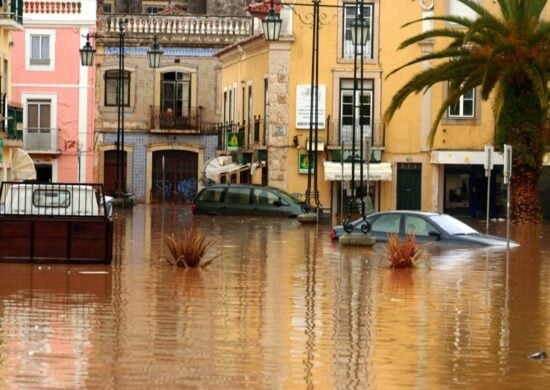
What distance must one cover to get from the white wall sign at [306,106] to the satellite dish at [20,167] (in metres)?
10.6

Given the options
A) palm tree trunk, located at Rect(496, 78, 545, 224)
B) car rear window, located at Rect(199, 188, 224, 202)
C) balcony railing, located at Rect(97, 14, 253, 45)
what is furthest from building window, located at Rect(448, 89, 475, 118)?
balcony railing, located at Rect(97, 14, 253, 45)

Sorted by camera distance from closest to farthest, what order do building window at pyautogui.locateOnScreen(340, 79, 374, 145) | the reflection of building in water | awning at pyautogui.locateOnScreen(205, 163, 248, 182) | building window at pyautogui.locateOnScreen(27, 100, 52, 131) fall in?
the reflection of building in water → building window at pyautogui.locateOnScreen(340, 79, 374, 145) → awning at pyautogui.locateOnScreen(205, 163, 248, 182) → building window at pyautogui.locateOnScreen(27, 100, 52, 131)

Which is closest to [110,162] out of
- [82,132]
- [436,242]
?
[82,132]

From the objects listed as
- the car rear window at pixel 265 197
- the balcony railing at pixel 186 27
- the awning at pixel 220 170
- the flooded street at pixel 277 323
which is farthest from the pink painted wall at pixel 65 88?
the flooded street at pixel 277 323

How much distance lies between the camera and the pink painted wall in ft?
247

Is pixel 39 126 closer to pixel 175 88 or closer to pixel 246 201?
pixel 175 88

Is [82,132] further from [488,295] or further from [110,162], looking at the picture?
[488,295]

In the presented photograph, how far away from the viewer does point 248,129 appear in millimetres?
69000

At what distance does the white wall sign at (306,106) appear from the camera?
62.9 meters

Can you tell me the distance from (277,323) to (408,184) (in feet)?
144

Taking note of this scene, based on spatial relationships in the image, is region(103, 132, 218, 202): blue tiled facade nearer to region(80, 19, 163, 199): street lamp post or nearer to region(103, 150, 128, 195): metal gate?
region(103, 150, 128, 195): metal gate

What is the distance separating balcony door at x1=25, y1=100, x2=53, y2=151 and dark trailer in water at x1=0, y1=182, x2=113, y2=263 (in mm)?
45898

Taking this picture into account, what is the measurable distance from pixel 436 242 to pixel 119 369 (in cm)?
2196

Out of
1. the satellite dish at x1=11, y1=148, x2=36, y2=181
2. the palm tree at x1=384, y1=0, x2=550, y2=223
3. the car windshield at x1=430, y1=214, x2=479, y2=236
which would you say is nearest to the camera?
the car windshield at x1=430, y1=214, x2=479, y2=236
